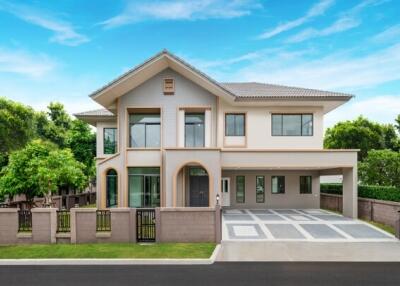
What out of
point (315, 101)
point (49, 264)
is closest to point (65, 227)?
point (49, 264)

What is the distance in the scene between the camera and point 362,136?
48.8 m

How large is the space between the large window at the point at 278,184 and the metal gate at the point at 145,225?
12.6 m

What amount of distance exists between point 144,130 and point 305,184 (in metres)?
12.8

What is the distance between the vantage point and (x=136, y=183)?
19.9 metres

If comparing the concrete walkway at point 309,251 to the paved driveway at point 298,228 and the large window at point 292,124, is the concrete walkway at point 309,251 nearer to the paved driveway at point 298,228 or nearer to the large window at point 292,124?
the paved driveway at point 298,228

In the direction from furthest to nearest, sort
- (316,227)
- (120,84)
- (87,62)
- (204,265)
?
(87,62) → (120,84) → (316,227) → (204,265)

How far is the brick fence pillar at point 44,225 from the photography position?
12992 mm

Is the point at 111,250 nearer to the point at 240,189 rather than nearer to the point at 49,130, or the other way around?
the point at 240,189

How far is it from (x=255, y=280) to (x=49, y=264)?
23.3 feet

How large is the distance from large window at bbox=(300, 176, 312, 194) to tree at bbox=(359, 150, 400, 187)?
7.01 m

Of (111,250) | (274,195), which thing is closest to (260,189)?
(274,195)

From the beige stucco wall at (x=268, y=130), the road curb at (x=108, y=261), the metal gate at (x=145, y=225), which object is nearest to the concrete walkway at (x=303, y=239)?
the road curb at (x=108, y=261)

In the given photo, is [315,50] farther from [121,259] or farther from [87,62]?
[121,259]

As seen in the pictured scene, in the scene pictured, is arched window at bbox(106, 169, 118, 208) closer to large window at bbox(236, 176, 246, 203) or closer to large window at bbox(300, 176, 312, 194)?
large window at bbox(236, 176, 246, 203)
